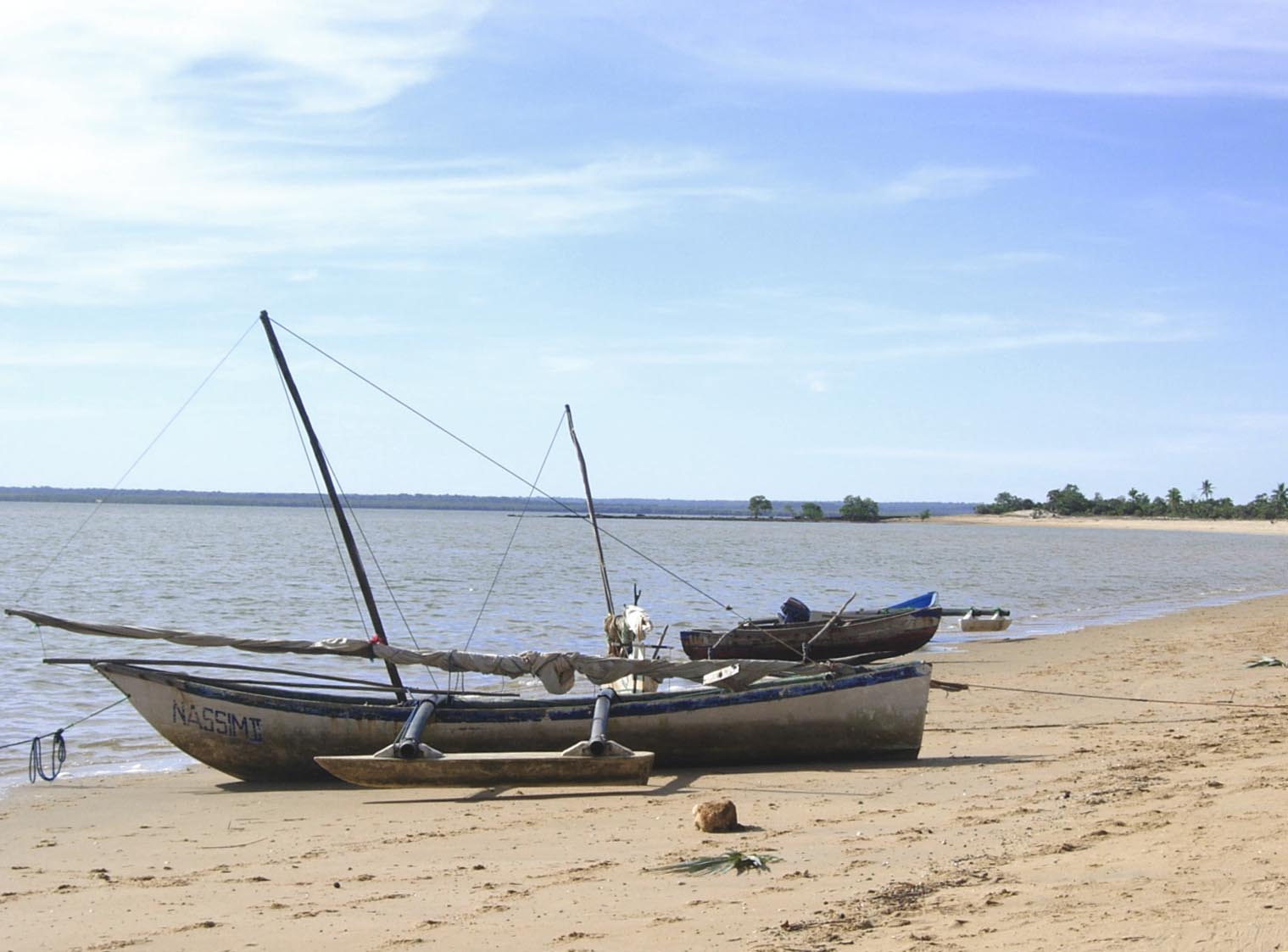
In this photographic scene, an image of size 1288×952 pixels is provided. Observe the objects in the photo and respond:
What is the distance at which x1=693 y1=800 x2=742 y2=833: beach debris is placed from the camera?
9.04m

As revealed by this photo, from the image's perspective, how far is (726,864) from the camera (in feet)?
25.3

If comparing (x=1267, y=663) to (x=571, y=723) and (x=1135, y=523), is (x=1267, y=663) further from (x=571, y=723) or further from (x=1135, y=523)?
(x=1135, y=523)

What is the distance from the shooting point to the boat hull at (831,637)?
2253cm

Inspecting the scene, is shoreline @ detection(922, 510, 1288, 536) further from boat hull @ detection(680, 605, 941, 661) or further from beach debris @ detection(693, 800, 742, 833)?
beach debris @ detection(693, 800, 742, 833)

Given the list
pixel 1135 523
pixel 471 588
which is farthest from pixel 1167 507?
pixel 471 588

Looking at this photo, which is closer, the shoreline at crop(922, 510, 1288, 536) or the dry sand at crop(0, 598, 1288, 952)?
the dry sand at crop(0, 598, 1288, 952)

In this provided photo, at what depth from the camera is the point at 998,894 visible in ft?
21.3

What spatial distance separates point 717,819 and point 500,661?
15.3 ft

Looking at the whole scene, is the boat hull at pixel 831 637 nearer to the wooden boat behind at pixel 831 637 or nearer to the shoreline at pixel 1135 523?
the wooden boat behind at pixel 831 637

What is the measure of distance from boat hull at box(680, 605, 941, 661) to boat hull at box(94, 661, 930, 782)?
9.70 m

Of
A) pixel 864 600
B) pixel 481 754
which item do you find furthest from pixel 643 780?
pixel 864 600

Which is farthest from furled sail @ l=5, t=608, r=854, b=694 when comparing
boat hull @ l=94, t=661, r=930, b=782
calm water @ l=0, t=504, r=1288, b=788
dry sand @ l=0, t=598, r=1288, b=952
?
calm water @ l=0, t=504, r=1288, b=788

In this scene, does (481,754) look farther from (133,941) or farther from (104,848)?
(133,941)

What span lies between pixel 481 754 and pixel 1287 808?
667 centimetres
